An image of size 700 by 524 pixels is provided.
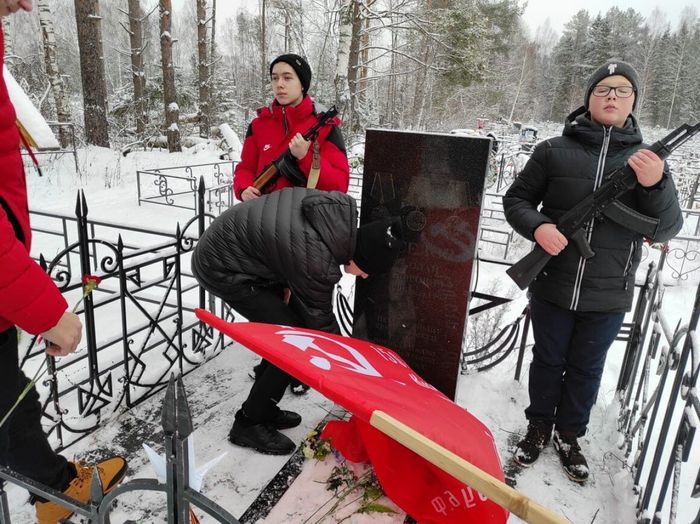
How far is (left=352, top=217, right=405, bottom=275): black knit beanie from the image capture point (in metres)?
2.12

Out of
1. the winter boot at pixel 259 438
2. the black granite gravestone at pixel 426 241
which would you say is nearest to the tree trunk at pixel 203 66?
the black granite gravestone at pixel 426 241

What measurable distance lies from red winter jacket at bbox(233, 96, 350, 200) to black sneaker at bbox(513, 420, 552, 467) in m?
1.80

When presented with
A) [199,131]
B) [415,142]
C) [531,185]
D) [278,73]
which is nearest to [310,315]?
[415,142]

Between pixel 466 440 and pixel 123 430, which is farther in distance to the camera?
pixel 123 430

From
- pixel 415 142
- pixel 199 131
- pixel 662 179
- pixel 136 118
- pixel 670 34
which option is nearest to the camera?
pixel 662 179

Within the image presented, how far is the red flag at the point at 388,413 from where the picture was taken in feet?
4.46

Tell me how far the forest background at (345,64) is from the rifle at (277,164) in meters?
7.62

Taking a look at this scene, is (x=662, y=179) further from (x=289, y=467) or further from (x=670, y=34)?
(x=670, y=34)

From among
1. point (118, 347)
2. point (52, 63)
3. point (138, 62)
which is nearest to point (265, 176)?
point (118, 347)

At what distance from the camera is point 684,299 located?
23.5 feet

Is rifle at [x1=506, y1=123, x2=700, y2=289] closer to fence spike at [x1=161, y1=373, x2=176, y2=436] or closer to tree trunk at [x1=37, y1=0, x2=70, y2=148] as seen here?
fence spike at [x1=161, y1=373, x2=176, y2=436]

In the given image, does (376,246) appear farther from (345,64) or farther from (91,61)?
(91,61)

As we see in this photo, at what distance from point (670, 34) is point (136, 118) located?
1828 inches

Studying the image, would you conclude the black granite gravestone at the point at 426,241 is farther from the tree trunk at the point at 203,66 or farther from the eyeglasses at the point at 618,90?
the tree trunk at the point at 203,66
